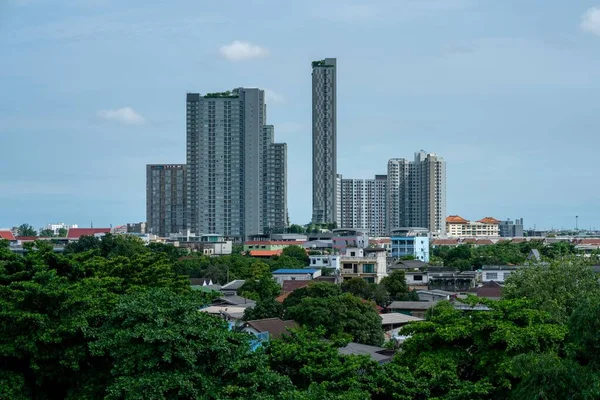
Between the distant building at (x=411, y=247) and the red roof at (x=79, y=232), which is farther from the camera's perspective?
the red roof at (x=79, y=232)

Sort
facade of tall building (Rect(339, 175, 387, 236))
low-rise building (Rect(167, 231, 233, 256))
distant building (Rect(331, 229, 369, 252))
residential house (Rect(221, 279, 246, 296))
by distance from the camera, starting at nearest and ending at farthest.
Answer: residential house (Rect(221, 279, 246, 296))
distant building (Rect(331, 229, 369, 252))
low-rise building (Rect(167, 231, 233, 256))
facade of tall building (Rect(339, 175, 387, 236))

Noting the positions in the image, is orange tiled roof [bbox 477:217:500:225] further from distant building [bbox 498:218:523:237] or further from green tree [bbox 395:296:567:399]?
green tree [bbox 395:296:567:399]

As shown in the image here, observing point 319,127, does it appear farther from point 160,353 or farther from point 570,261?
point 160,353

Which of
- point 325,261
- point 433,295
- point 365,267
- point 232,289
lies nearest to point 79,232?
point 325,261

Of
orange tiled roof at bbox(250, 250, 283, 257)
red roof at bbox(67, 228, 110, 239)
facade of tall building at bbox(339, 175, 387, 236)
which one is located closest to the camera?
orange tiled roof at bbox(250, 250, 283, 257)

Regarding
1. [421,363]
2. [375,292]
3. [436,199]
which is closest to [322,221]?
[436,199]

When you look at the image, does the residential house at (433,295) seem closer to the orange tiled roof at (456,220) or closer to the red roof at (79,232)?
the red roof at (79,232)

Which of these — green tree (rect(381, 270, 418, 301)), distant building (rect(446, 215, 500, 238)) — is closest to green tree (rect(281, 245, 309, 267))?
green tree (rect(381, 270, 418, 301))

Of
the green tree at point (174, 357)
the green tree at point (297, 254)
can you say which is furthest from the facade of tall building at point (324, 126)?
the green tree at point (174, 357)
